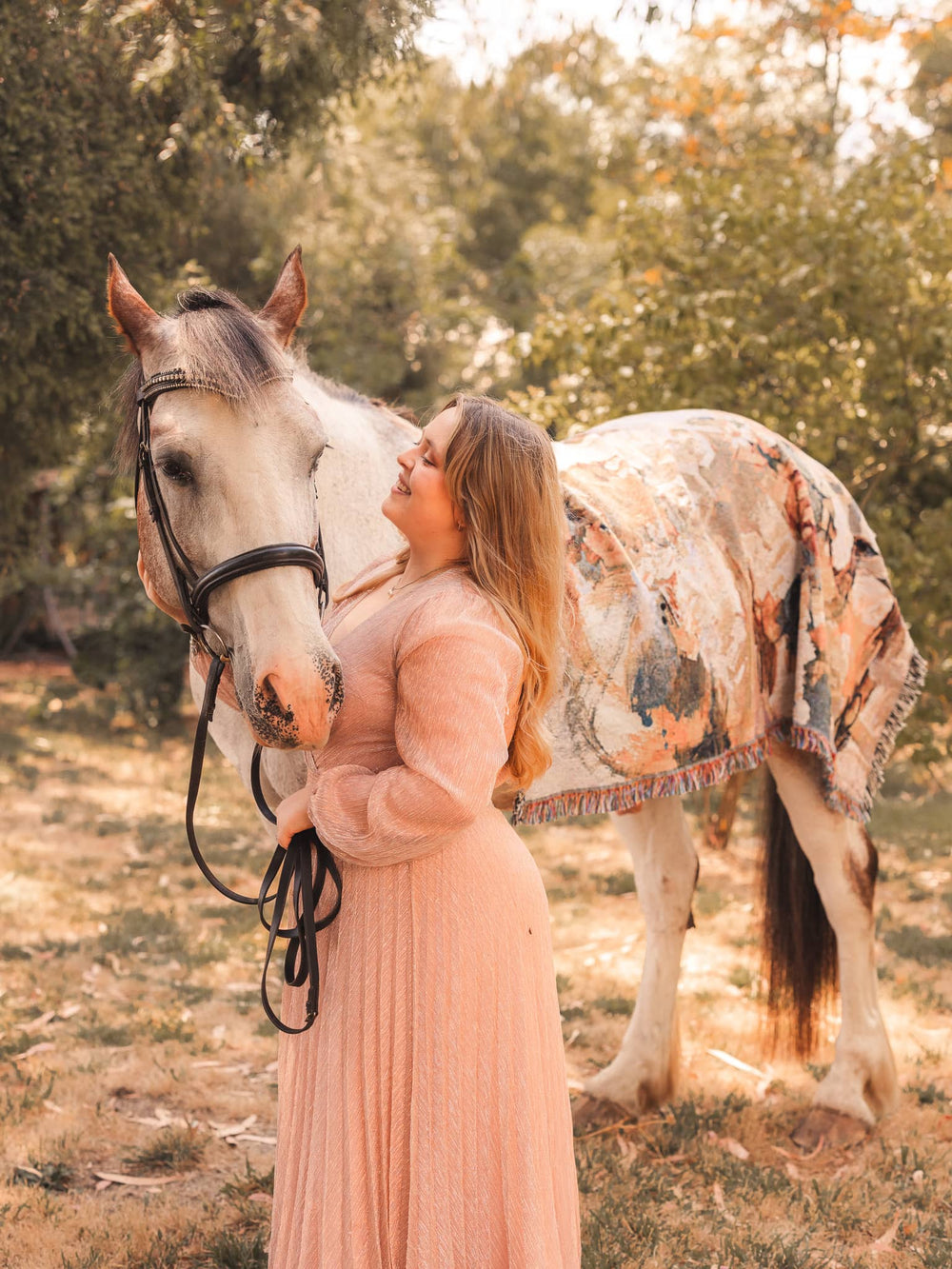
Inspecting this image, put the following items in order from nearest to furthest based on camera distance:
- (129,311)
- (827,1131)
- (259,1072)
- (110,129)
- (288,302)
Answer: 1. (129,311)
2. (288,302)
3. (827,1131)
4. (259,1072)
5. (110,129)

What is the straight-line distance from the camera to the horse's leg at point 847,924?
10.3ft

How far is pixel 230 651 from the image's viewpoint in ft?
5.65

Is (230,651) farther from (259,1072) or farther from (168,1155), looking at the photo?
(259,1072)

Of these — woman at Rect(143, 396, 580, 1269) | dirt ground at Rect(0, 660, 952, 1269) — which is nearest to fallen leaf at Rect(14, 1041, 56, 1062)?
dirt ground at Rect(0, 660, 952, 1269)

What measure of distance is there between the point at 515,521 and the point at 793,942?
7.41 ft

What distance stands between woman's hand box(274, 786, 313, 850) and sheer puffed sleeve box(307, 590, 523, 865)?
0.26 ft

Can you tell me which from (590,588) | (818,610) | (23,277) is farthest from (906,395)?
(23,277)

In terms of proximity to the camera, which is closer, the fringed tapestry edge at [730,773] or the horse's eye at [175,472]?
the horse's eye at [175,472]

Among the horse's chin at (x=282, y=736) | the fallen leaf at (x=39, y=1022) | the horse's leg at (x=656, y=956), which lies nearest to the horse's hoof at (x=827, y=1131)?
the horse's leg at (x=656, y=956)

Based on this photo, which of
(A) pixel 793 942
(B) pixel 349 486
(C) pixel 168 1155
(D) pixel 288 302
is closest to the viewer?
(D) pixel 288 302

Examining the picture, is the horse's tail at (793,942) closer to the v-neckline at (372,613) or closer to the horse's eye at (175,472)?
the v-neckline at (372,613)

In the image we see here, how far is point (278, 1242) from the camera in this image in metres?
1.63

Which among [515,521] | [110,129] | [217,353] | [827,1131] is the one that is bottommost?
[827,1131]

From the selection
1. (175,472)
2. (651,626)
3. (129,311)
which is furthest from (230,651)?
(651,626)
